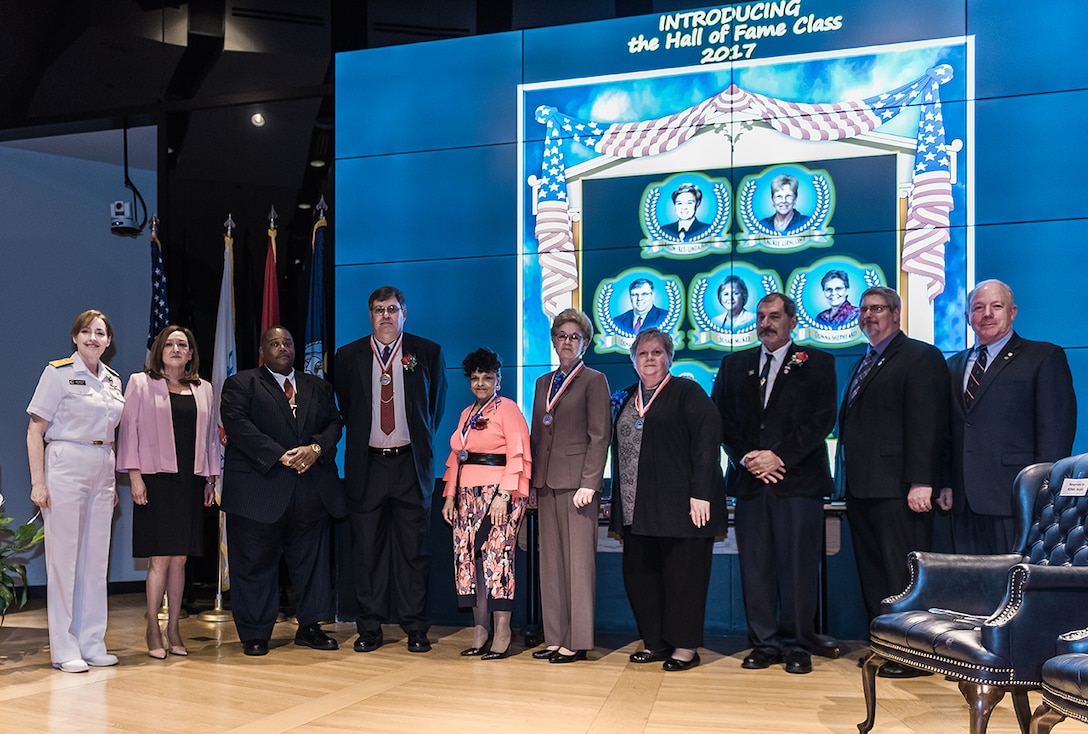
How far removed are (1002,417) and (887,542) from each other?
754 mm

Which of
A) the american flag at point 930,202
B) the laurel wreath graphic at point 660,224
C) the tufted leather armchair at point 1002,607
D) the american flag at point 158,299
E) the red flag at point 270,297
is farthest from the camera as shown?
the american flag at point 158,299

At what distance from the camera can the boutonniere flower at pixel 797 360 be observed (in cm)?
468

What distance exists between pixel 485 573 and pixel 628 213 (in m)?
2.34

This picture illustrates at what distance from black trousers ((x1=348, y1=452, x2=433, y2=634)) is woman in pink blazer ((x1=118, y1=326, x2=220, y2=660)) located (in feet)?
2.67

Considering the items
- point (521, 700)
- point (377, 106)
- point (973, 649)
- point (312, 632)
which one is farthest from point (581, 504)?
point (377, 106)

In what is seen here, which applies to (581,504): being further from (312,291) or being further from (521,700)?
(312,291)

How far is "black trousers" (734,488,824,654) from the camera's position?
15.1ft

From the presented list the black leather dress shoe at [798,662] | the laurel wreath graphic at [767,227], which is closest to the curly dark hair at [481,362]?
the laurel wreath graphic at [767,227]

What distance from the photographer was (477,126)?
6.21m

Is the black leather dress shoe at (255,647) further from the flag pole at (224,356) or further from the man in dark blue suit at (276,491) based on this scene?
the flag pole at (224,356)

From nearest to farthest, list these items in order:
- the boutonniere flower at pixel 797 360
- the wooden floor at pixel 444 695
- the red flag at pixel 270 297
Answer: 1. the wooden floor at pixel 444 695
2. the boutonniere flower at pixel 797 360
3. the red flag at pixel 270 297

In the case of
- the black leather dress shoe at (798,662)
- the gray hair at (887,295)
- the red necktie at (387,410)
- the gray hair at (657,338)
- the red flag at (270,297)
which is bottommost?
the black leather dress shoe at (798,662)

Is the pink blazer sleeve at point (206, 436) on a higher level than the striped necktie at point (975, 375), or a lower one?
lower

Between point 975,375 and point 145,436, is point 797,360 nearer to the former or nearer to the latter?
point 975,375
